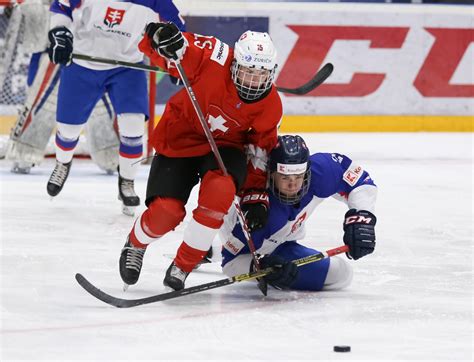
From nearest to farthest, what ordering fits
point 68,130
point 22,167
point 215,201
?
point 215,201
point 68,130
point 22,167

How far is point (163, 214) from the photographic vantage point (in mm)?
3164

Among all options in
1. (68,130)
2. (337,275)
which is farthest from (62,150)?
(337,275)

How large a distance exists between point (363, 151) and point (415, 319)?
3807 mm

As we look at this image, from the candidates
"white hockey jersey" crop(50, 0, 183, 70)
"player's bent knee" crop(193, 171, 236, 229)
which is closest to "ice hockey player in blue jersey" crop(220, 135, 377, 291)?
"player's bent knee" crop(193, 171, 236, 229)

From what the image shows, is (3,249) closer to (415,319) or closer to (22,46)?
(415,319)

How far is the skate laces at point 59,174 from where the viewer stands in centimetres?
485

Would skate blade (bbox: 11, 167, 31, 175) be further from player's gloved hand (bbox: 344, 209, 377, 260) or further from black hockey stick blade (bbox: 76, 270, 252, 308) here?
player's gloved hand (bbox: 344, 209, 377, 260)

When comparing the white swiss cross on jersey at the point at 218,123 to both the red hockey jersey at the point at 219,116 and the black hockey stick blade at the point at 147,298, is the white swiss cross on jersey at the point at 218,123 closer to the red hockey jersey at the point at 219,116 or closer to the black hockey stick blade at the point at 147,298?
the red hockey jersey at the point at 219,116

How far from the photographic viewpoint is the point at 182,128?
132 inches

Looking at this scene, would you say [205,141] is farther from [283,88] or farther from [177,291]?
[283,88]

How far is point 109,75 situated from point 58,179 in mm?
480

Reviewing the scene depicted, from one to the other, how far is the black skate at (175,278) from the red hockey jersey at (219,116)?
299mm

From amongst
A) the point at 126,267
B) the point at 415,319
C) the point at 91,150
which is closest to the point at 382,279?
the point at 415,319

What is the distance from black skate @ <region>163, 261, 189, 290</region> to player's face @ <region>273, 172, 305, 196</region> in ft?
1.15
